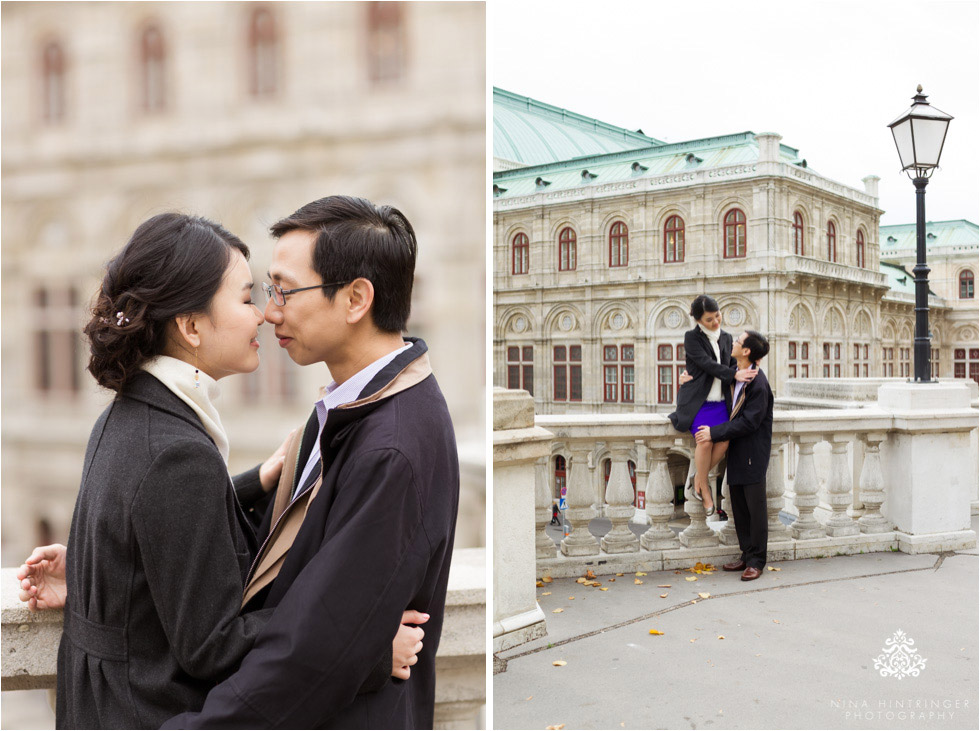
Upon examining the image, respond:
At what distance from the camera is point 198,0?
7164 millimetres

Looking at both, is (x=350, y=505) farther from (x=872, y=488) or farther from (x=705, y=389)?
(x=872, y=488)

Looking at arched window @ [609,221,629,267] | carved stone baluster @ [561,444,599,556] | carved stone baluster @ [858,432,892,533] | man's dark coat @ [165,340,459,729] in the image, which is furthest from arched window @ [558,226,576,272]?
man's dark coat @ [165,340,459,729]

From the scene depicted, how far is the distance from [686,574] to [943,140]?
3.11 metres

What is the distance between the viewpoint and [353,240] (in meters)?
1.30

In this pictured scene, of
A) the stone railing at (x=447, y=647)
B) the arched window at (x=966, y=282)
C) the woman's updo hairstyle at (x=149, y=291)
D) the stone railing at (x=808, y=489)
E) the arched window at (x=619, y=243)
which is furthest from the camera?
the arched window at (x=619, y=243)

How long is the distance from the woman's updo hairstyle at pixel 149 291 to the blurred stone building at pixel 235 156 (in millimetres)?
159

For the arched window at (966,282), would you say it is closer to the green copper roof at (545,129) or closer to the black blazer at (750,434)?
the green copper roof at (545,129)

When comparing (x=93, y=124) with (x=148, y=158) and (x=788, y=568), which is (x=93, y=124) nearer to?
(x=148, y=158)

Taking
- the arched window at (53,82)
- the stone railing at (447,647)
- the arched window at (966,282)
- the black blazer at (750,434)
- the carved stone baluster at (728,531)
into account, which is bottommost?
the carved stone baluster at (728,531)

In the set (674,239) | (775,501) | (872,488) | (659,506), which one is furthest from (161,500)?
(674,239)

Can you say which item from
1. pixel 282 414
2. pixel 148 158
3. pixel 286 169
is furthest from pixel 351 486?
pixel 148 158

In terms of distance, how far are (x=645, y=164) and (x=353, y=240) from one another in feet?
116

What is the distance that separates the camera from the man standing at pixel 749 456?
12.2ft

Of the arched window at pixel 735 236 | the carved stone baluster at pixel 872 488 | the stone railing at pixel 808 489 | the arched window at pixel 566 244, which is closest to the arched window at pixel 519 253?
the arched window at pixel 566 244
